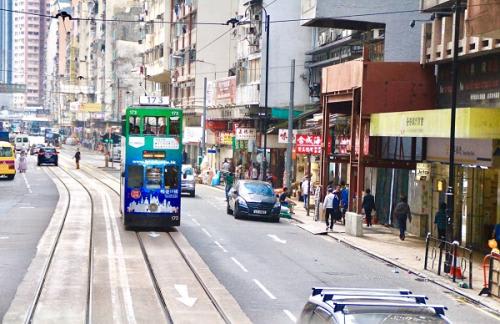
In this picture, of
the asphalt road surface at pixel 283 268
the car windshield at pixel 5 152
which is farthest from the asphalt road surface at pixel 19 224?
the asphalt road surface at pixel 283 268

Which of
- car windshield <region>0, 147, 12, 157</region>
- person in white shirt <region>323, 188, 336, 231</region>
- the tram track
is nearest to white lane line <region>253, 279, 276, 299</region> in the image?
the tram track

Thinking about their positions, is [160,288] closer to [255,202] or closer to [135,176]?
[135,176]

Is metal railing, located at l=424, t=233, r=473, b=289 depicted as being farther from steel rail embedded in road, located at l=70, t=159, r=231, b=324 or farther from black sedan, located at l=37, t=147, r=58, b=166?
black sedan, located at l=37, t=147, r=58, b=166

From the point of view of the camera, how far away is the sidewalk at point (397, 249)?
1946 cm

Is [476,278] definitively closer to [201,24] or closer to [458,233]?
[458,233]

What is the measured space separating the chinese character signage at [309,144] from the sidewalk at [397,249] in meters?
3.44

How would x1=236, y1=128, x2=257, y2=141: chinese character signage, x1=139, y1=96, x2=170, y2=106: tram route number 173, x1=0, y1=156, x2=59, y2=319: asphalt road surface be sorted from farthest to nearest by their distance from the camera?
x1=236, y1=128, x2=257, y2=141: chinese character signage → x1=139, y1=96, x2=170, y2=106: tram route number 173 → x1=0, y1=156, x2=59, y2=319: asphalt road surface

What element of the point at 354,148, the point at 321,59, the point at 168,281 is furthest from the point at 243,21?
the point at 168,281

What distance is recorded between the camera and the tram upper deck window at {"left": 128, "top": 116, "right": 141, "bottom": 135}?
27312mm

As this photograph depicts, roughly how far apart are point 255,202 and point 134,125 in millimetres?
9091

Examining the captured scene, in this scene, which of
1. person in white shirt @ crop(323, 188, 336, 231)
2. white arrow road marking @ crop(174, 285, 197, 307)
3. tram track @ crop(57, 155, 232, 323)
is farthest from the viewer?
person in white shirt @ crop(323, 188, 336, 231)

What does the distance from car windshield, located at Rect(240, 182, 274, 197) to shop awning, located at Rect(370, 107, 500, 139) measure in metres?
7.18

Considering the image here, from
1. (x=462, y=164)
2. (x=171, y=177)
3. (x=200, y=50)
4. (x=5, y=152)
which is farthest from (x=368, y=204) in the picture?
(x=200, y=50)

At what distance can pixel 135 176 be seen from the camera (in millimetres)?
27703
